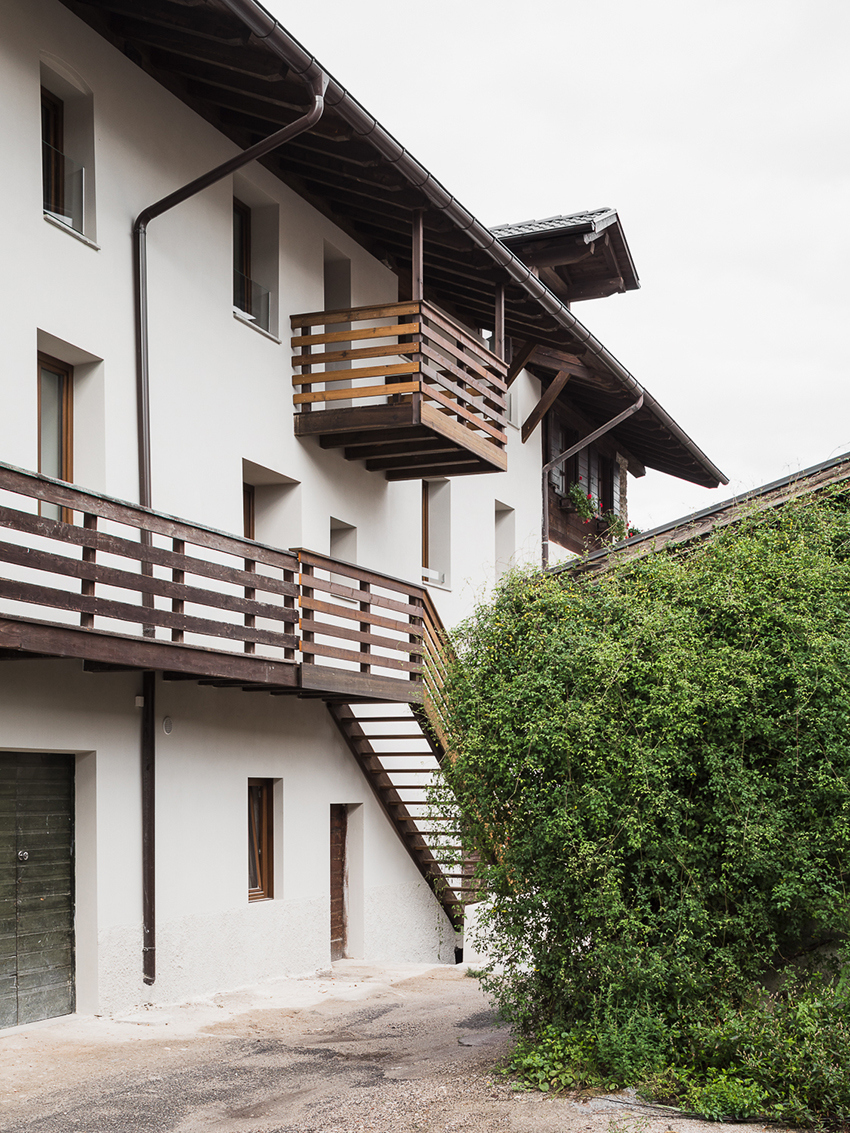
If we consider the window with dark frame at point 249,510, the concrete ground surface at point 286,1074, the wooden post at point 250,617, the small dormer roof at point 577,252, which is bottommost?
the concrete ground surface at point 286,1074

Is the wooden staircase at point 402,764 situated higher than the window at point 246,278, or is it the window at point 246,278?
the window at point 246,278

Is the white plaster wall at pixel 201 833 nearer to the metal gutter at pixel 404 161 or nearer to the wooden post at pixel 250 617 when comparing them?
the wooden post at pixel 250 617

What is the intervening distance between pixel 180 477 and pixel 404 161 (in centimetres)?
427

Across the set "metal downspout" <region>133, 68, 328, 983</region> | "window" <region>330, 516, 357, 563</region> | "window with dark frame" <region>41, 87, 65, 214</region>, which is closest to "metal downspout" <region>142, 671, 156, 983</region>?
"metal downspout" <region>133, 68, 328, 983</region>

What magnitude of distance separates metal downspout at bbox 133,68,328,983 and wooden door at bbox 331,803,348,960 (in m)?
4.18

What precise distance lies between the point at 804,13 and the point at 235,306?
9246 mm

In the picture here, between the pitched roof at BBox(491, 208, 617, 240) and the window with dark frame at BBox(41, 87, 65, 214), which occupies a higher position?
the pitched roof at BBox(491, 208, 617, 240)

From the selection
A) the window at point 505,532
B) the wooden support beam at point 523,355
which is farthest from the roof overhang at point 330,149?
the window at point 505,532

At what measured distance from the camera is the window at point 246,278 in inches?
547

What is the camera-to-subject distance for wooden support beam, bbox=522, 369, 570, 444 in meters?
20.8

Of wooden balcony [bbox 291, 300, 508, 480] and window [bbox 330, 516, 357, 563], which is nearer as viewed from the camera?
wooden balcony [bbox 291, 300, 508, 480]

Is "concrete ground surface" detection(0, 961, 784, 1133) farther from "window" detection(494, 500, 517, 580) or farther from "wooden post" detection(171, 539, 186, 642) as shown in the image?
"window" detection(494, 500, 517, 580)

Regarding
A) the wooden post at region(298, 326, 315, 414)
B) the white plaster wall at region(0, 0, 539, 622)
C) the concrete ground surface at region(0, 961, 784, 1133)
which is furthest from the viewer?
the wooden post at region(298, 326, 315, 414)

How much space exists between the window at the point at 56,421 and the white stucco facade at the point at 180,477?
4.0 inches
